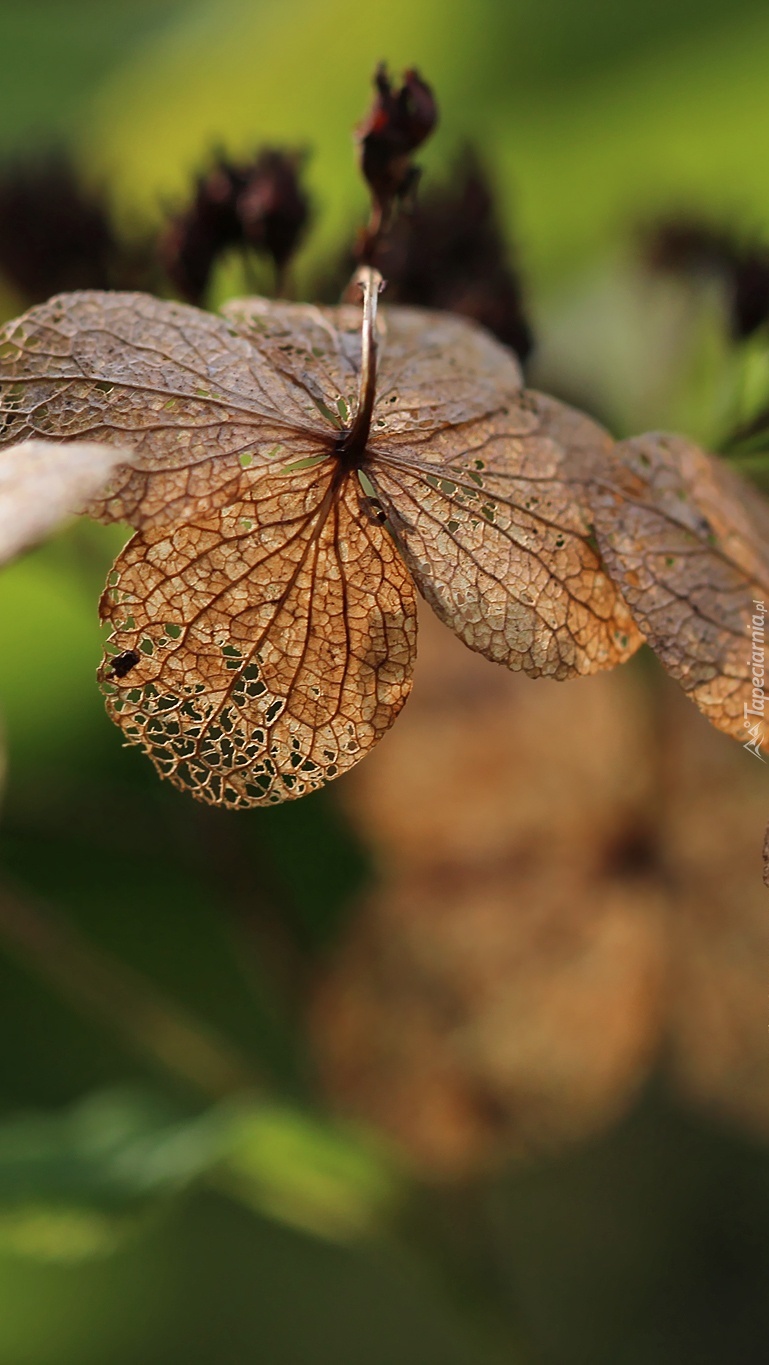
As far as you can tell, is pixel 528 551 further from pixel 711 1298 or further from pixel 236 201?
pixel 711 1298

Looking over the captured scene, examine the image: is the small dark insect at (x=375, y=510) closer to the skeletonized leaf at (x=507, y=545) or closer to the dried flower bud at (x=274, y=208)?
the skeletonized leaf at (x=507, y=545)

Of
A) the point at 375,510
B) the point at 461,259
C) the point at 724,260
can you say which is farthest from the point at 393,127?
the point at 724,260

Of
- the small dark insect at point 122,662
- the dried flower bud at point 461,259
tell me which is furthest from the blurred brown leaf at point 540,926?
the small dark insect at point 122,662

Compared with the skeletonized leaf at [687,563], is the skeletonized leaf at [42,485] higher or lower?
lower

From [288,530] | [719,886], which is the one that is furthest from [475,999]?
[288,530]

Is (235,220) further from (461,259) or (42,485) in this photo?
(42,485)

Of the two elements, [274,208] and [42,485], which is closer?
[42,485]
